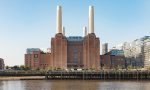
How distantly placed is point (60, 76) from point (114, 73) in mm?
28505

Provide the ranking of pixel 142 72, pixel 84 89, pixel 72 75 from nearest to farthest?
pixel 84 89 → pixel 142 72 → pixel 72 75

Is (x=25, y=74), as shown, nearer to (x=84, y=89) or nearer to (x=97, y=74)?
(x=97, y=74)

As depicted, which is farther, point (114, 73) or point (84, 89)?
point (114, 73)

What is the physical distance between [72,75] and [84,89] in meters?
86.5

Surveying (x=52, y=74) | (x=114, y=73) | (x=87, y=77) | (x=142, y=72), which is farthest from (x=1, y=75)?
(x=142, y=72)

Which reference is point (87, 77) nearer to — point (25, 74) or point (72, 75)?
point (72, 75)

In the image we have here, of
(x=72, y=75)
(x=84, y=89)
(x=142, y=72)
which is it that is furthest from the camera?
Result: (x=72, y=75)

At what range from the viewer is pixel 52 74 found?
177m

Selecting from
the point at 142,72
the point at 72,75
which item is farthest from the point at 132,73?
the point at 72,75

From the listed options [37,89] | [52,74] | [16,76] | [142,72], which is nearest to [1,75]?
[16,76]

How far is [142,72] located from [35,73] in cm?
5217

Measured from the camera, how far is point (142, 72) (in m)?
166

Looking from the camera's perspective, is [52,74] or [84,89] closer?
[84,89]

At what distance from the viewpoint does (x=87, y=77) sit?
17300 cm
